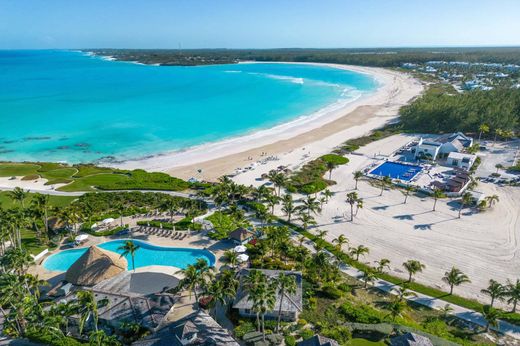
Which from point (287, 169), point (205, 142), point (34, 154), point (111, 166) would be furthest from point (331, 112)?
point (34, 154)

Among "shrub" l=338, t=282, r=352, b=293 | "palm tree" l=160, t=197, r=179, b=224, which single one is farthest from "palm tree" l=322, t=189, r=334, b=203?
"palm tree" l=160, t=197, r=179, b=224

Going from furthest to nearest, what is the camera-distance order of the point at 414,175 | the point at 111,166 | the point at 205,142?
1. the point at 205,142
2. the point at 111,166
3. the point at 414,175

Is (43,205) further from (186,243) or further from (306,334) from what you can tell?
(306,334)

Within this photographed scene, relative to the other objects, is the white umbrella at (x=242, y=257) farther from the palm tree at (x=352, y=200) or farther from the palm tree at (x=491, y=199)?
the palm tree at (x=491, y=199)

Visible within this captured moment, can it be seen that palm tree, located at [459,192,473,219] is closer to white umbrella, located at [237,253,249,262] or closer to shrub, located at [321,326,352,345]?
shrub, located at [321,326,352,345]

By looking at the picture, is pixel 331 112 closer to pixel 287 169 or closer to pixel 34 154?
pixel 287 169

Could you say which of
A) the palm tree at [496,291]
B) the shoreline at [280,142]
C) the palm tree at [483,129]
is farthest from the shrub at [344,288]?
the palm tree at [483,129]

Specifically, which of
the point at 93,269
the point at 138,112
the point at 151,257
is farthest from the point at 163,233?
the point at 138,112
